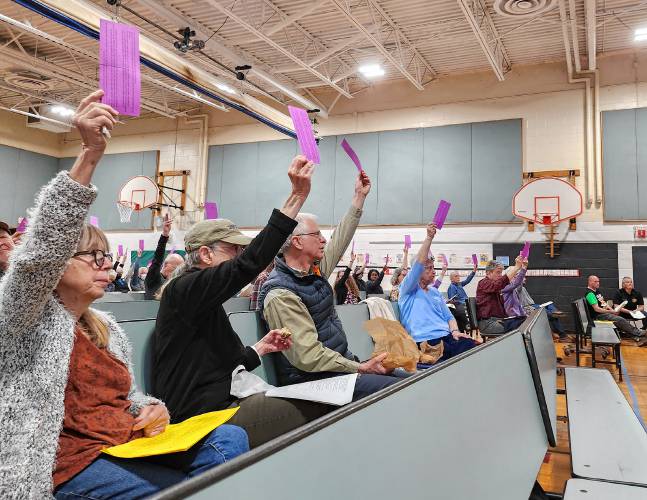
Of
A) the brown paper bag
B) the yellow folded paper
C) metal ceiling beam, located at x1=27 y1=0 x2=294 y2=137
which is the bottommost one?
the yellow folded paper

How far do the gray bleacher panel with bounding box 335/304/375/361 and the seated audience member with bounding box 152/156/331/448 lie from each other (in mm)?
1315

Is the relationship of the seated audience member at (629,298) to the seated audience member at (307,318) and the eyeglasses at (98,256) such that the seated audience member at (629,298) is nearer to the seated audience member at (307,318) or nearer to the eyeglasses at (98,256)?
the seated audience member at (307,318)

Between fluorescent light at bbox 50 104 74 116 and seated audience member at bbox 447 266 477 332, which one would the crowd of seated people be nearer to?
seated audience member at bbox 447 266 477 332

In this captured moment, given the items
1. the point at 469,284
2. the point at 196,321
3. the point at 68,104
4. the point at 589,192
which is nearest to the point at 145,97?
the point at 68,104

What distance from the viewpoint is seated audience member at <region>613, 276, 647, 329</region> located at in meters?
9.16

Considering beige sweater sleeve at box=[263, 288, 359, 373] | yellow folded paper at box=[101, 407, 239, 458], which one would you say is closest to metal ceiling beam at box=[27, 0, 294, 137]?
beige sweater sleeve at box=[263, 288, 359, 373]

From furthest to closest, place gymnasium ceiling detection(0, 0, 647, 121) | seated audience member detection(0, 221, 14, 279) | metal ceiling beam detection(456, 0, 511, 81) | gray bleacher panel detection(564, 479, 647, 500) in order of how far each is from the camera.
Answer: gymnasium ceiling detection(0, 0, 647, 121) < metal ceiling beam detection(456, 0, 511, 81) < seated audience member detection(0, 221, 14, 279) < gray bleacher panel detection(564, 479, 647, 500)

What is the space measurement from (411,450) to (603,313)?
9.35 metres

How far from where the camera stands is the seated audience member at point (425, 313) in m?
3.81

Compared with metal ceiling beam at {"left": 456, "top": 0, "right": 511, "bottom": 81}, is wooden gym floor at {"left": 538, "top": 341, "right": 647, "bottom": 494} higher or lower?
lower

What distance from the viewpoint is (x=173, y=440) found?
1.23 meters

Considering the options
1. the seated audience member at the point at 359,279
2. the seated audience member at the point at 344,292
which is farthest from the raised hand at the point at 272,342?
the seated audience member at the point at 359,279

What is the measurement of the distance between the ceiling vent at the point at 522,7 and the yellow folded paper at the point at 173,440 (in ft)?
25.9

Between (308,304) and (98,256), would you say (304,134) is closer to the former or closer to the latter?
(308,304)
